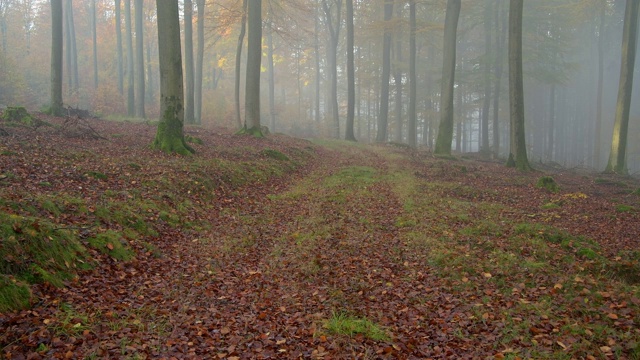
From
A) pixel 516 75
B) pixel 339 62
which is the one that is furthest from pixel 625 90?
pixel 339 62

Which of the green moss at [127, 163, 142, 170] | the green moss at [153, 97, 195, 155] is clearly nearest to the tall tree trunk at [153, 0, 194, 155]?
the green moss at [153, 97, 195, 155]

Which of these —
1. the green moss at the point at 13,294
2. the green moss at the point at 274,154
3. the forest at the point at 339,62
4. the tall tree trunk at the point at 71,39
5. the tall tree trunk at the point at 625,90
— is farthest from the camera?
the tall tree trunk at the point at 71,39

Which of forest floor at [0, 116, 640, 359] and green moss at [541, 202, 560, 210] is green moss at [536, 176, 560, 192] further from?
green moss at [541, 202, 560, 210]

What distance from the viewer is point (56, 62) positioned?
18.2 metres

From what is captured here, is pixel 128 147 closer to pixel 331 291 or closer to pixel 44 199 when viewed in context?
pixel 44 199

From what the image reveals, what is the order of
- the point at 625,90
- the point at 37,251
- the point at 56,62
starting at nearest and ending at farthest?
the point at 37,251 < the point at 56,62 < the point at 625,90

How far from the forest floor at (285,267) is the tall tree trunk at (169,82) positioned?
926 mm

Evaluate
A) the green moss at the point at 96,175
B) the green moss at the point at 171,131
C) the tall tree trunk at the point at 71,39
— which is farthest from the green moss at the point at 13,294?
the tall tree trunk at the point at 71,39

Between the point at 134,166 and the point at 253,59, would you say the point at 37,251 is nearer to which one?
the point at 134,166

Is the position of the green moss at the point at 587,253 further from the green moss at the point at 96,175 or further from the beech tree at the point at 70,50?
the beech tree at the point at 70,50

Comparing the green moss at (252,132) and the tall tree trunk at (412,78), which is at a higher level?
the tall tree trunk at (412,78)

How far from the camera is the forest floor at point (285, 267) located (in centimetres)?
456

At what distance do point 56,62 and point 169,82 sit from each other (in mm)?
8630

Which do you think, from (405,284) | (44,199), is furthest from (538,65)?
(44,199)
